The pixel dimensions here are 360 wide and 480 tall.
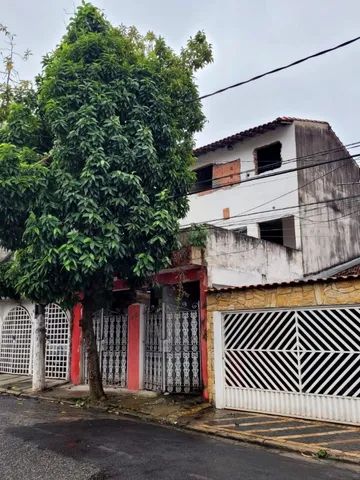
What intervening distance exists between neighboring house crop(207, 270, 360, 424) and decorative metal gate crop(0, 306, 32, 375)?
347 inches

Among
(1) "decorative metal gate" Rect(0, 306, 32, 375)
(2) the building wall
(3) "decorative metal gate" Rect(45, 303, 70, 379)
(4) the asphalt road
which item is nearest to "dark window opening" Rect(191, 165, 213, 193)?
(3) "decorative metal gate" Rect(45, 303, 70, 379)

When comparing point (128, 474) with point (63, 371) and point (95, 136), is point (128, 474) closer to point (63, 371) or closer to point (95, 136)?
point (95, 136)

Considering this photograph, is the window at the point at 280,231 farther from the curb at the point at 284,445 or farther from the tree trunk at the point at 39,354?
the curb at the point at 284,445

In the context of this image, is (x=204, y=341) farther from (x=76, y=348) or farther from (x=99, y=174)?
(x=76, y=348)

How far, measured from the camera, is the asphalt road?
5.05 metres

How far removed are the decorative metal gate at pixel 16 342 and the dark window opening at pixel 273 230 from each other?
9.47m

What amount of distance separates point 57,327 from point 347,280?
1003 cm

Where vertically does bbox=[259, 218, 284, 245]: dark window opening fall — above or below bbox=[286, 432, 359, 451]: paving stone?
above

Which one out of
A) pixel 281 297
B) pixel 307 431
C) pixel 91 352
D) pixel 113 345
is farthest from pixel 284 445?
pixel 113 345

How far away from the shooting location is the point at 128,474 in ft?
16.4

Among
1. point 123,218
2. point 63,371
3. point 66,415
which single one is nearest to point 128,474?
point 66,415

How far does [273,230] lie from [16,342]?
34.9 feet

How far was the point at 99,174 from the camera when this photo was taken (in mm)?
8750

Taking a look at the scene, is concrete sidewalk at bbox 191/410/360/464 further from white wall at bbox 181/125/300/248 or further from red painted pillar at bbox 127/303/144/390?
white wall at bbox 181/125/300/248
